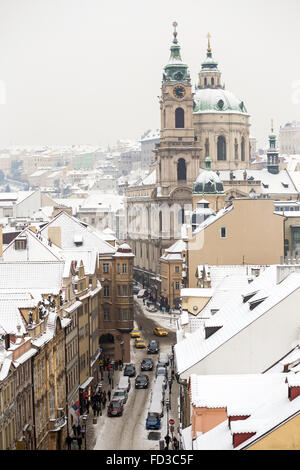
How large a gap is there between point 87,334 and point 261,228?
15623mm

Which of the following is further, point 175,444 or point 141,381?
point 141,381

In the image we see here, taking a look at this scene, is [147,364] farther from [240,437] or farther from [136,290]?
[136,290]

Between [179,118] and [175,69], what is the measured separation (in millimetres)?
7221

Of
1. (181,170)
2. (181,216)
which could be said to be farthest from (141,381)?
(181,170)

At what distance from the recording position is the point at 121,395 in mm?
65375

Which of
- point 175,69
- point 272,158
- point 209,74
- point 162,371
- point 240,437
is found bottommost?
point 162,371

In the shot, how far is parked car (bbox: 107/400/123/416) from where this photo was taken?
201 feet

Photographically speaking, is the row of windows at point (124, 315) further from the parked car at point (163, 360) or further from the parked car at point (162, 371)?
the parked car at point (162, 371)

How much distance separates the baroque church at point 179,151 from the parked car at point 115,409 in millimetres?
63293

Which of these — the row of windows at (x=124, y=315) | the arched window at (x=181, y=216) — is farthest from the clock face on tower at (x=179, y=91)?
the row of windows at (x=124, y=315)

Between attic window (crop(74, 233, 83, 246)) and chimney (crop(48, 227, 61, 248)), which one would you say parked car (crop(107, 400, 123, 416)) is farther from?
attic window (crop(74, 233, 83, 246))

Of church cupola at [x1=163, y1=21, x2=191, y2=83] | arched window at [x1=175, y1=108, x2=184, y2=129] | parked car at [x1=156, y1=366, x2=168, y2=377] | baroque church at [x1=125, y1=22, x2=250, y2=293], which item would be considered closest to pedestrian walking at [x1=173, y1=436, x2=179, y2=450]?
parked car at [x1=156, y1=366, x2=168, y2=377]

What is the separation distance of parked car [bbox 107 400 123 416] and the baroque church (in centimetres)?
6329

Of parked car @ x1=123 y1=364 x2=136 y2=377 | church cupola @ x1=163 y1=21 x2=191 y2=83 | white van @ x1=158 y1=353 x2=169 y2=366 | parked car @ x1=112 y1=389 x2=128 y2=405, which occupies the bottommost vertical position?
parked car @ x1=123 y1=364 x2=136 y2=377
